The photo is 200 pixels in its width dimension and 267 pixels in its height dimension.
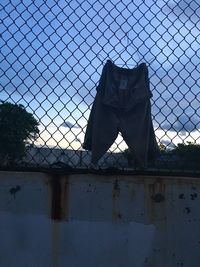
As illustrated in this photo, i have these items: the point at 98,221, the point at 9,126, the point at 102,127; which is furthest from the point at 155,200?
the point at 9,126

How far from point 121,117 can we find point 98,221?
2.69 ft

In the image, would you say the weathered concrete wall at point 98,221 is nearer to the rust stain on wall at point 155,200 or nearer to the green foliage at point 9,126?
the rust stain on wall at point 155,200

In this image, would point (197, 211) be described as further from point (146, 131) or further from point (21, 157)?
point (21, 157)

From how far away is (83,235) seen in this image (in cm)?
271

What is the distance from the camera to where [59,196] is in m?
2.78

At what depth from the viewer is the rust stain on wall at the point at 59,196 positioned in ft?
9.02

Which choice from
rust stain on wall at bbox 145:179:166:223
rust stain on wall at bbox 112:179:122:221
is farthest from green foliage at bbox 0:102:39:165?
rust stain on wall at bbox 145:179:166:223

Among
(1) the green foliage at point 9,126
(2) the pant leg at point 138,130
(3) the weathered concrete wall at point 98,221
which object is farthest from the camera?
(1) the green foliage at point 9,126

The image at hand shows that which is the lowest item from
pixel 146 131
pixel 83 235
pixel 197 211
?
pixel 83 235

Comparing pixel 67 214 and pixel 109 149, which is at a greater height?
pixel 109 149

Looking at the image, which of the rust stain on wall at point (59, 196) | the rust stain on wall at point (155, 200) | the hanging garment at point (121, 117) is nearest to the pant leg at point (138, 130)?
the hanging garment at point (121, 117)

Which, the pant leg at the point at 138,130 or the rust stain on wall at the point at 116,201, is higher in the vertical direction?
the pant leg at the point at 138,130

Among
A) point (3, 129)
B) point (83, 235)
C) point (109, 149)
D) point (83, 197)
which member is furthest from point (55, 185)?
point (3, 129)

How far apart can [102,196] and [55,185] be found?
0.33 meters
